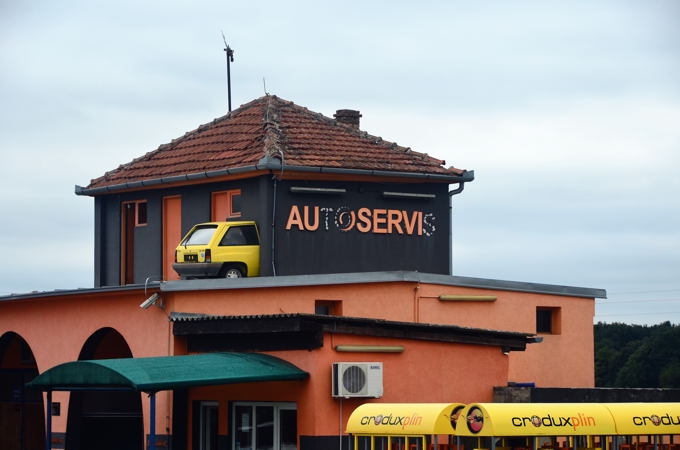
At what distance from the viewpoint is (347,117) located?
44.1 meters

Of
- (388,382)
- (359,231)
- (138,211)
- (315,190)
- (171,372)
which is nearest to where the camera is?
(171,372)

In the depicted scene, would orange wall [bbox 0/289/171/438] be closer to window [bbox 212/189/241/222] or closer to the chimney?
window [bbox 212/189/241/222]

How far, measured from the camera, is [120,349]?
33.5 metres

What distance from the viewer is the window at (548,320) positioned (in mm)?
36750

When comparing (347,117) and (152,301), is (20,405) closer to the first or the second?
(152,301)

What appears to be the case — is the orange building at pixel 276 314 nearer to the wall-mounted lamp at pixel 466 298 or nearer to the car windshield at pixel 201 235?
the wall-mounted lamp at pixel 466 298

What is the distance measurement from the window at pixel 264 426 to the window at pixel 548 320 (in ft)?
36.7

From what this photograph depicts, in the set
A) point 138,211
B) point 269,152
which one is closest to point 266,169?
point 269,152

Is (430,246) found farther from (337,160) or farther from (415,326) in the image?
(415,326)

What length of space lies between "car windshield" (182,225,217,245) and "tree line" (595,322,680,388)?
4056cm

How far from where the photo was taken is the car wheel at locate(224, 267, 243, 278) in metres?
36.9

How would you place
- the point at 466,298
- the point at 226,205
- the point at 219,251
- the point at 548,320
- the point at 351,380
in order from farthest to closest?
the point at 226,205 → the point at 548,320 → the point at 219,251 → the point at 466,298 → the point at 351,380

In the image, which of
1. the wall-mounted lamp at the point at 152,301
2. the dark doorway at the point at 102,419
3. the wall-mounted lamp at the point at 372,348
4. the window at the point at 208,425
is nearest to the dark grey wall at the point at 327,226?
the dark doorway at the point at 102,419

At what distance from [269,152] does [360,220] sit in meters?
3.16
